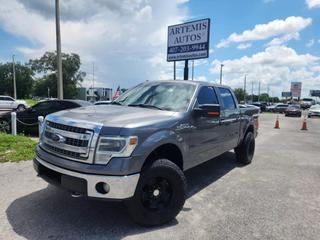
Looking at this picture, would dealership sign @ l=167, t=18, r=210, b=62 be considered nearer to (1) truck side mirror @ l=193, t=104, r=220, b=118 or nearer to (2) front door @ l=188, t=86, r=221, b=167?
(2) front door @ l=188, t=86, r=221, b=167

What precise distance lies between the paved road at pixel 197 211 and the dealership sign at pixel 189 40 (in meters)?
8.01

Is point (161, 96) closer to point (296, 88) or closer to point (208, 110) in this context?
point (208, 110)

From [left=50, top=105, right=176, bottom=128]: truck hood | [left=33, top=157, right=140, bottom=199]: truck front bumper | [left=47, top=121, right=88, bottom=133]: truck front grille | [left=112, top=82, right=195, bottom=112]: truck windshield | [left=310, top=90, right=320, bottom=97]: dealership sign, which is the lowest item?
[left=33, top=157, right=140, bottom=199]: truck front bumper

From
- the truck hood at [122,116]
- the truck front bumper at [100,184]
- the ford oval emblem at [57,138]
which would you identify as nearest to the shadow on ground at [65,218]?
the truck front bumper at [100,184]

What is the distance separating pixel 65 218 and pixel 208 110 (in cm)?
244

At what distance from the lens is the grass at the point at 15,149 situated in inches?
247

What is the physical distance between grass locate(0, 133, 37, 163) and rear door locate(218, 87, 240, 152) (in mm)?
4439

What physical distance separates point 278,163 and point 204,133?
3546 mm

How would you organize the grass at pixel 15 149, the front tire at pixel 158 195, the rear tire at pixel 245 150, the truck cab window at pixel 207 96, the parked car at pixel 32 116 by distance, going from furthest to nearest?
the parked car at pixel 32 116
the rear tire at pixel 245 150
the grass at pixel 15 149
the truck cab window at pixel 207 96
the front tire at pixel 158 195

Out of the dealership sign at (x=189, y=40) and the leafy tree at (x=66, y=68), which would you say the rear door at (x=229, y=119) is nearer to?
the dealership sign at (x=189, y=40)

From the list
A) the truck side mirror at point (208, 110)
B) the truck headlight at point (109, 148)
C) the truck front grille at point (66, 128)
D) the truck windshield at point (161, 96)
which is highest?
the truck windshield at point (161, 96)

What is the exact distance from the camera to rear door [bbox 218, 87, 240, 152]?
541 cm

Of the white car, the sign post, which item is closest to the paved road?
the sign post

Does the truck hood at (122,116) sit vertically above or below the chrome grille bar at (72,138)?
above
